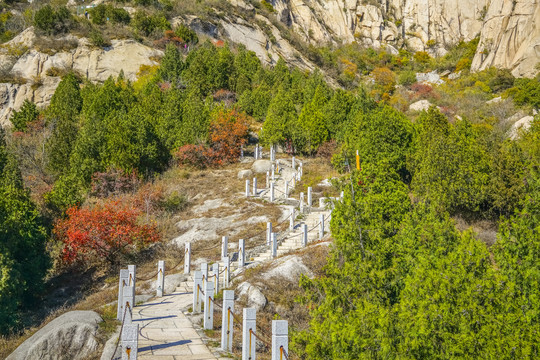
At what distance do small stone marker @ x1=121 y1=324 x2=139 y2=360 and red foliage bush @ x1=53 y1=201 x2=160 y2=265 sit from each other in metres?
13.1

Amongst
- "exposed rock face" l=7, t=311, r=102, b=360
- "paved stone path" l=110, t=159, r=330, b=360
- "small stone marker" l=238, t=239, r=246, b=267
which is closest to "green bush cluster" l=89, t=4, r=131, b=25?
"paved stone path" l=110, t=159, r=330, b=360

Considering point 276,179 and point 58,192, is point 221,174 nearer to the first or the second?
point 276,179

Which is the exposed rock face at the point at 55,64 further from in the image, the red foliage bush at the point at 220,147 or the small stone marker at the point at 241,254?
the small stone marker at the point at 241,254

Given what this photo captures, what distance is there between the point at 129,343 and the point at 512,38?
6375cm

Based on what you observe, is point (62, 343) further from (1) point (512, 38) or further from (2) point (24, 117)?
(1) point (512, 38)

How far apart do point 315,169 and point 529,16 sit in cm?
4266

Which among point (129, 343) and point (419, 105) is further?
point (419, 105)

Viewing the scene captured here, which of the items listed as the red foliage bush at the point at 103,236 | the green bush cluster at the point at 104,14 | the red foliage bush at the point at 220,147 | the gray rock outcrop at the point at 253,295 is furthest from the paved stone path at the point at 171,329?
the green bush cluster at the point at 104,14

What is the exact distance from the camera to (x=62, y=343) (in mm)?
9062

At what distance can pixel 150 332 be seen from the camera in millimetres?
10133

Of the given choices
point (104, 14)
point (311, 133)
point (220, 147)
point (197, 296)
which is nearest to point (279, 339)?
point (197, 296)

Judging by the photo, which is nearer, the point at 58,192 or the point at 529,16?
the point at 58,192

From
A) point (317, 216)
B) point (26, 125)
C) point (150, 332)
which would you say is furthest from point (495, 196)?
point (26, 125)

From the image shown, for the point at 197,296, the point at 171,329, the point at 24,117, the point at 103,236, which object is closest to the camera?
the point at 171,329
